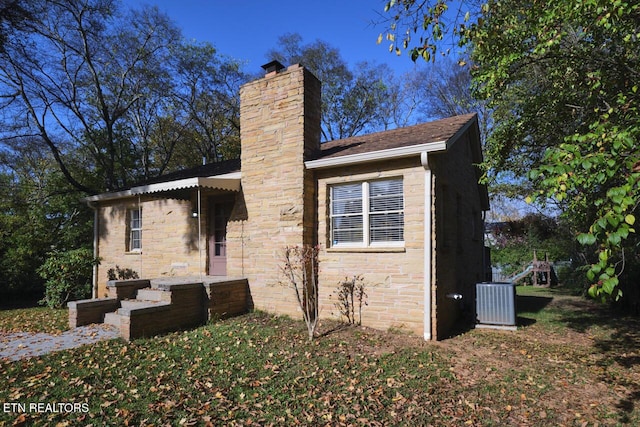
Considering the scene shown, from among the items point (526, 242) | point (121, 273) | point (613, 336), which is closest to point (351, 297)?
point (613, 336)

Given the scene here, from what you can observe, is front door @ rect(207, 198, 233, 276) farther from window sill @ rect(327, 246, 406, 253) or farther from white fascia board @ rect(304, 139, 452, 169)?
window sill @ rect(327, 246, 406, 253)

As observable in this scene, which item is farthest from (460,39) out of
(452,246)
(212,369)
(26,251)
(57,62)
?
(57,62)

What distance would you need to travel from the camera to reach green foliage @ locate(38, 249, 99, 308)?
1145 cm

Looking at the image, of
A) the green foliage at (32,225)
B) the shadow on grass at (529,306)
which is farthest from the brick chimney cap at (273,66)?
the green foliage at (32,225)

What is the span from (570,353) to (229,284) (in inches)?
277

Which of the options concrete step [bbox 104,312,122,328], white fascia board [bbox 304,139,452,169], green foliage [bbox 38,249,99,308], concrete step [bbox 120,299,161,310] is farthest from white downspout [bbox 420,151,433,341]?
green foliage [bbox 38,249,99,308]

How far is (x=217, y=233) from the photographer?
1005 centimetres

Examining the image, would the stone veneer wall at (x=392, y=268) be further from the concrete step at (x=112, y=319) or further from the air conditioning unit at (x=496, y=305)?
the concrete step at (x=112, y=319)

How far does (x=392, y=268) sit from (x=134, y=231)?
9.06m

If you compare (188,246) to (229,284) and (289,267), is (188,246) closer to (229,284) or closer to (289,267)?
(229,284)

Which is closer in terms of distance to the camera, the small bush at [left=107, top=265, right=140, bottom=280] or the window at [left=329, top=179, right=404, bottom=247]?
the window at [left=329, top=179, right=404, bottom=247]

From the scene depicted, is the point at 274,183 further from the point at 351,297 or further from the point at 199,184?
the point at 351,297

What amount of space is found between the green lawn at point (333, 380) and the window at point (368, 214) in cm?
195

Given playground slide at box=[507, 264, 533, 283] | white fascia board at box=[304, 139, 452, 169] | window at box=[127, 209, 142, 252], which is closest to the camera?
white fascia board at box=[304, 139, 452, 169]
